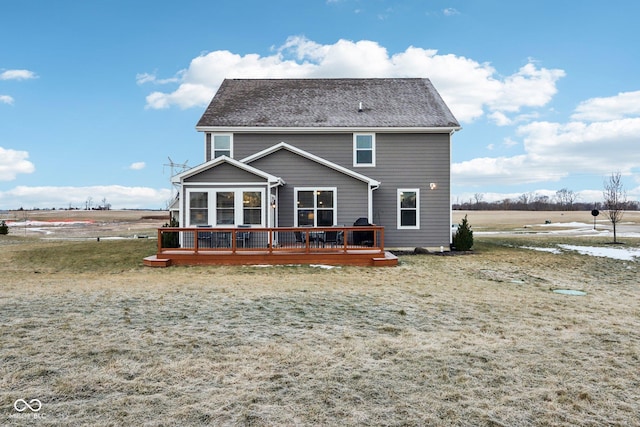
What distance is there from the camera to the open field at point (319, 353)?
334cm

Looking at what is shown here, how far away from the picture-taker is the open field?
3.34 metres

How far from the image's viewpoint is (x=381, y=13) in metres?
19.3

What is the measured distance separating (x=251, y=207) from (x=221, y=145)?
409 centimetres

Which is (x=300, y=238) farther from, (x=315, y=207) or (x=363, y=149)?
(x=363, y=149)

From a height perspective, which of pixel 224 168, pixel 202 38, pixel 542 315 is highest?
pixel 202 38

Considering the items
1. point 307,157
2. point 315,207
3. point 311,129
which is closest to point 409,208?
point 315,207

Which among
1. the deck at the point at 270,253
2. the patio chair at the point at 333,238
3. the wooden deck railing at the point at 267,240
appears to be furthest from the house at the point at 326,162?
the patio chair at the point at 333,238

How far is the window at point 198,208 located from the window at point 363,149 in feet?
21.1

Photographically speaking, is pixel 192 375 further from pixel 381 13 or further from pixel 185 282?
pixel 381 13

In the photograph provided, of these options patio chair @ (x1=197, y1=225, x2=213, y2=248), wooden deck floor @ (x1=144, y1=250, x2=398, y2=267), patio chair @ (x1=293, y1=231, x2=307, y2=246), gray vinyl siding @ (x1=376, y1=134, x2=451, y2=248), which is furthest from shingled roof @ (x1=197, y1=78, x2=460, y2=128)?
wooden deck floor @ (x1=144, y1=250, x2=398, y2=267)

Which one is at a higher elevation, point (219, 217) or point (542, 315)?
point (219, 217)

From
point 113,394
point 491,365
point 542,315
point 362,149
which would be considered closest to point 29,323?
point 113,394

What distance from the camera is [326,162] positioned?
15086 mm

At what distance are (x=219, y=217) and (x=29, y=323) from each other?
8.22 meters
